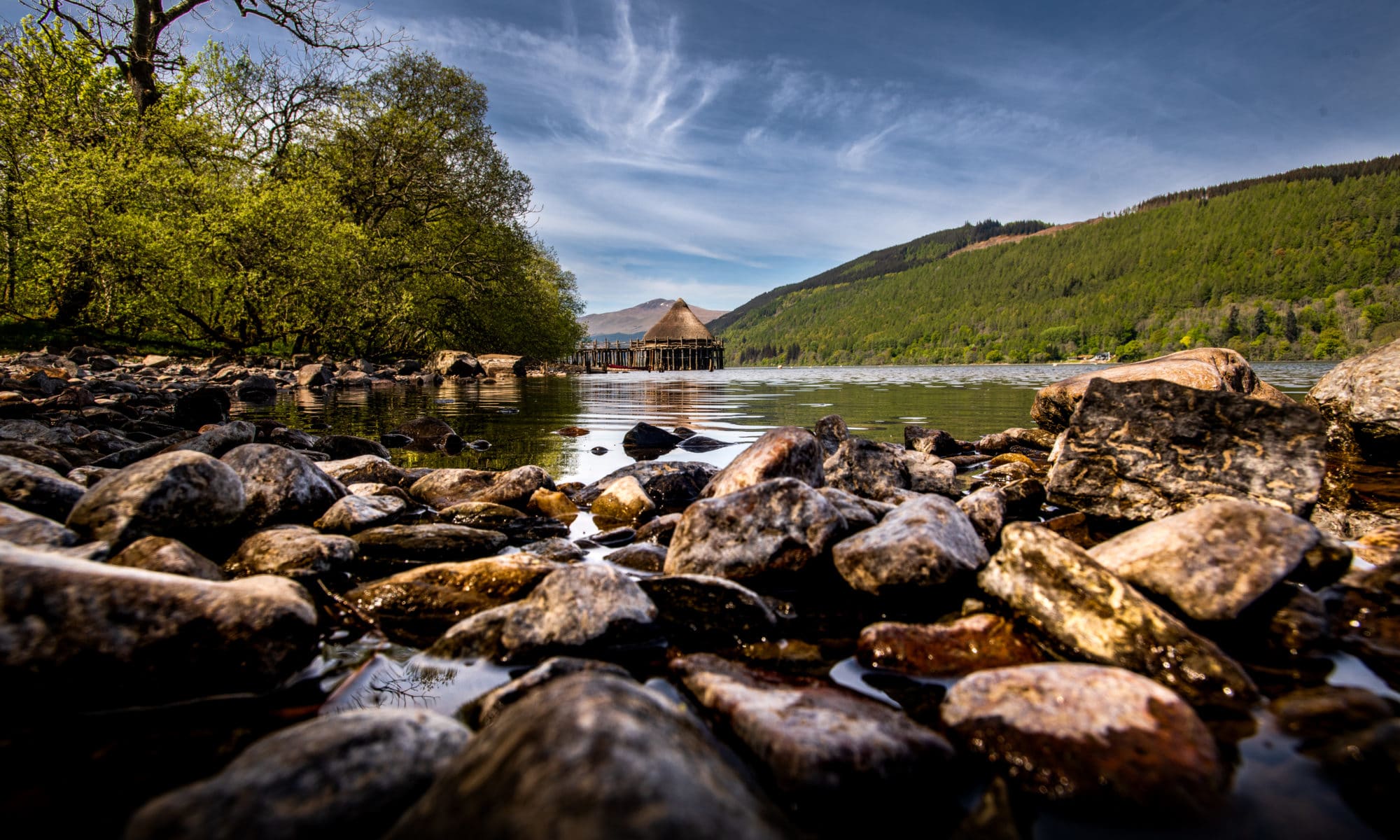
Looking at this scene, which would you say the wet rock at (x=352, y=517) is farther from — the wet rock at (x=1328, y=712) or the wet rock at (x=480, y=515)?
the wet rock at (x=1328, y=712)

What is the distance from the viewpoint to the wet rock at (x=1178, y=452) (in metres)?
4.02

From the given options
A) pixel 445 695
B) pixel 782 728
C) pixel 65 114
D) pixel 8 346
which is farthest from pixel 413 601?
pixel 65 114

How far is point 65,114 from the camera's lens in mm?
20609

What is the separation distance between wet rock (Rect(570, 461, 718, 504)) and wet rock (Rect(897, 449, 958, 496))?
6.63 ft

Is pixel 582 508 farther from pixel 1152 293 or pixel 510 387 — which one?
pixel 1152 293

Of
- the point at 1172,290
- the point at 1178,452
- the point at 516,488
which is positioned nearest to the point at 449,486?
the point at 516,488

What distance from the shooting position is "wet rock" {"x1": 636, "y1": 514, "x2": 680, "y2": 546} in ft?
13.8

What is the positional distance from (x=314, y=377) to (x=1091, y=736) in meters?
24.3

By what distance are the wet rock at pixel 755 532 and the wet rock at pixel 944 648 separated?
2.53 ft

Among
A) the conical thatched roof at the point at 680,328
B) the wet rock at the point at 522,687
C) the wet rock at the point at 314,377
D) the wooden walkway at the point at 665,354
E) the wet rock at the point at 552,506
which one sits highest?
the conical thatched roof at the point at 680,328

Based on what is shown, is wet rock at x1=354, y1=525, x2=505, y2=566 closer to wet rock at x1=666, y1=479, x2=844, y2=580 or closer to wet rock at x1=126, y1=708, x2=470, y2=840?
wet rock at x1=666, y1=479, x2=844, y2=580

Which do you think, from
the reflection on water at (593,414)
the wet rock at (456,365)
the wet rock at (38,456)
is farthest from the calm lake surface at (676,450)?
the wet rock at (456,365)

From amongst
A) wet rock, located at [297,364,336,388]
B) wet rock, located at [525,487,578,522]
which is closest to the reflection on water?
wet rock, located at [297,364,336,388]

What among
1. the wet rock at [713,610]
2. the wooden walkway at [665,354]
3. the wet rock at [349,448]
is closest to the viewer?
the wet rock at [713,610]
